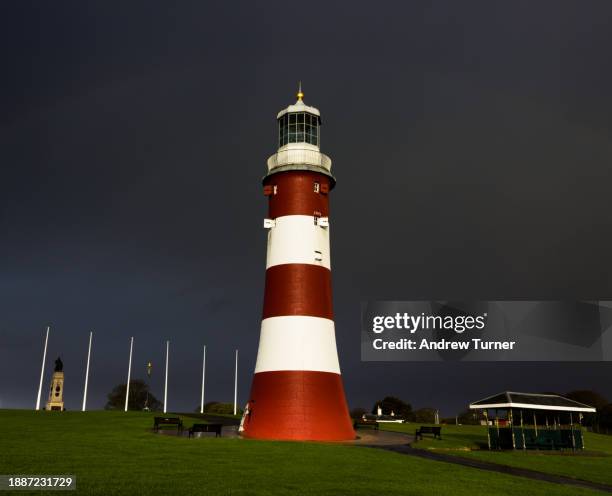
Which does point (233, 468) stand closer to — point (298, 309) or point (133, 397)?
point (298, 309)

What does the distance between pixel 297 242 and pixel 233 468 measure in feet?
54.0

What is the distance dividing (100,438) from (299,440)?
9.49 m

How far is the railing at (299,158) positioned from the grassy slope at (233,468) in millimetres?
15795

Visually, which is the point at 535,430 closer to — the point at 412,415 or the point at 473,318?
the point at 473,318

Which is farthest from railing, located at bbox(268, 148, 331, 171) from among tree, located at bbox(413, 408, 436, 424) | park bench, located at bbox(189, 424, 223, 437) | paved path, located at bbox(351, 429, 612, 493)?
tree, located at bbox(413, 408, 436, 424)

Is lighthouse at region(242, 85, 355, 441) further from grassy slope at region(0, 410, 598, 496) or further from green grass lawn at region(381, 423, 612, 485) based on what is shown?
green grass lawn at region(381, 423, 612, 485)

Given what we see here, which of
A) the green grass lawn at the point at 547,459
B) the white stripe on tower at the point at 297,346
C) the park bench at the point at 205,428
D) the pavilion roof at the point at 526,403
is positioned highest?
the white stripe on tower at the point at 297,346

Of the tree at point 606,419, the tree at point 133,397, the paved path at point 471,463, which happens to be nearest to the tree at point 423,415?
the tree at point 606,419

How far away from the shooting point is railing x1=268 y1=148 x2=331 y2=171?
34.2 meters

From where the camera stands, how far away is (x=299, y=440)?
2942cm

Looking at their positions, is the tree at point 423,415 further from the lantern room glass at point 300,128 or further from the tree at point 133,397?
the lantern room glass at point 300,128

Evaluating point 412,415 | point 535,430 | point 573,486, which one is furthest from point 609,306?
point 412,415

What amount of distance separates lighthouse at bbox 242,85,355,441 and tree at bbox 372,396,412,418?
7142 cm

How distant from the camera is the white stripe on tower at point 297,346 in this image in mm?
30938
